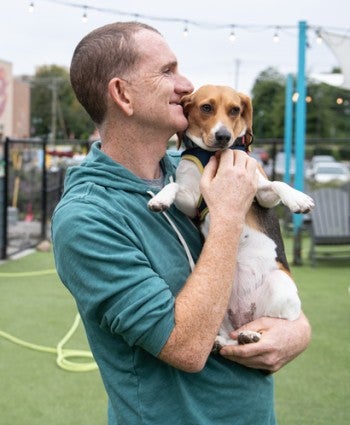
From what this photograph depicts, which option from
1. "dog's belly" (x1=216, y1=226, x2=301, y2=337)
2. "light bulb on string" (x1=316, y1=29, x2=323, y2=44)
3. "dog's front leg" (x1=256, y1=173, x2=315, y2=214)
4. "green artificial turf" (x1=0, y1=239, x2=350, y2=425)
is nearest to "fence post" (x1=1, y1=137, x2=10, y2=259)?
"green artificial turf" (x1=0, y1=239, x2=350, y2=425)

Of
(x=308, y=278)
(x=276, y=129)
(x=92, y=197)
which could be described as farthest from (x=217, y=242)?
(x=276, y=129)

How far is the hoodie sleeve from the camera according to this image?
59.2 inches

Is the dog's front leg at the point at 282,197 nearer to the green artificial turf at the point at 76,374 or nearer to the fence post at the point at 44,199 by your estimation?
the green artificial turf at the point at 76,374

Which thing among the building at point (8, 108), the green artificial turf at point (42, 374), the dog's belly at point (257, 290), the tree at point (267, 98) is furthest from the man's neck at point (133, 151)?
the tree at point (267, 98)

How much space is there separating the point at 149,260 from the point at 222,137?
0.57 m

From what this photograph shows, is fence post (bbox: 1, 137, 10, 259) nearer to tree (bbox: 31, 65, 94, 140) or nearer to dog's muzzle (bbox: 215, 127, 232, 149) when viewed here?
dog's muzzle (bbox: 215, 127, 232, 149)

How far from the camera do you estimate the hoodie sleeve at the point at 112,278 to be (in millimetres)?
1504

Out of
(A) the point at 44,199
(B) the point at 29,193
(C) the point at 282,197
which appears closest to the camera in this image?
(C) the point at 282,197

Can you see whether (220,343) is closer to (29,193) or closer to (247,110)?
(247,110)

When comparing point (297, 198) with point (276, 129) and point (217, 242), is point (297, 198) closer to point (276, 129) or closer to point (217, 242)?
point (217, 242)

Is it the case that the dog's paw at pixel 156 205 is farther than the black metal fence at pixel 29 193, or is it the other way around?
the black metal fence at pixel 29 193

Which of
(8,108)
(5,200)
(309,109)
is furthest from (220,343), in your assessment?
(309,109)

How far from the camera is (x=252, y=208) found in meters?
2.12

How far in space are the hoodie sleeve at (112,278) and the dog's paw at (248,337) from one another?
12.8 inches
